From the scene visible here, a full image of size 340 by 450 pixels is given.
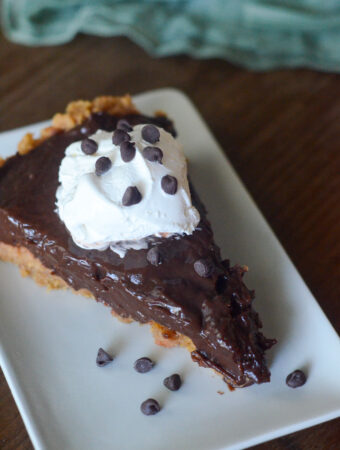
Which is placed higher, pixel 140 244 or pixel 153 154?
pixel 153 154

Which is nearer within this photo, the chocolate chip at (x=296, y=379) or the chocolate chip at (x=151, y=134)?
the chocolate chip at (x=296, y=379)

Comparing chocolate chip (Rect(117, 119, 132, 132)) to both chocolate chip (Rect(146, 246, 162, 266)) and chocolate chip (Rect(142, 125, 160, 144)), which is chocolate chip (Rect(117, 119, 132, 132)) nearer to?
chocolate chip (Rect(142, 125, 160, 144))

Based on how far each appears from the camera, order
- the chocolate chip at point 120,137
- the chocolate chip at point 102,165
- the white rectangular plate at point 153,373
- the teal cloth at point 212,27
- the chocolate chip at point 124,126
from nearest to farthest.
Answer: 1. the white rectangular plate at point 153,373
2. the chocolate chip at point 102,165
3. the chocolate chip at point 120,137
4. the chocolate chip at point 124,126
5. the teal cloth at point 212,27

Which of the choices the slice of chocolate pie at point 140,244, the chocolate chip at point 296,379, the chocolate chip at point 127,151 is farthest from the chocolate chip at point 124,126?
the chocolate chip at point 296,379

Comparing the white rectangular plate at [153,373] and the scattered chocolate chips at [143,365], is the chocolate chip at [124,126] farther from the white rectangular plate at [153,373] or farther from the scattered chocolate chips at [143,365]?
the scattered chocolate chips at [143,365]

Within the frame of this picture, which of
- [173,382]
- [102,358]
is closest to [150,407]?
[173,382]

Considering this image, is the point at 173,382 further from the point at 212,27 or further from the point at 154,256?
the point at 212,27

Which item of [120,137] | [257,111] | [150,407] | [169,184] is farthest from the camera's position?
[257,111]
